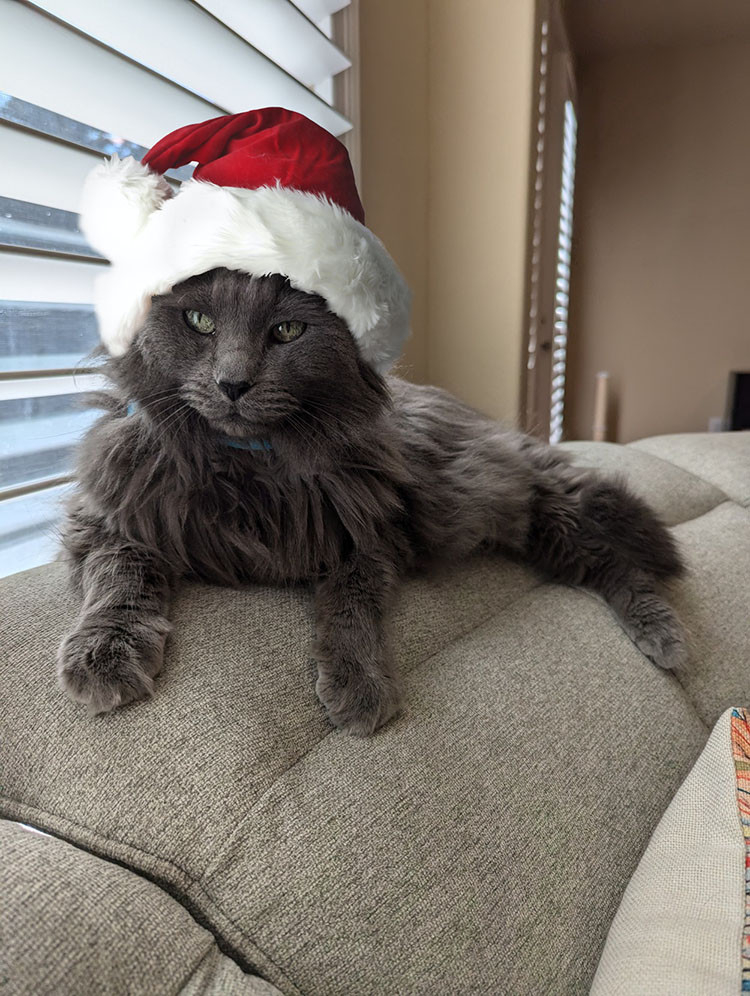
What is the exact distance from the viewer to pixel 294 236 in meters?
0.78

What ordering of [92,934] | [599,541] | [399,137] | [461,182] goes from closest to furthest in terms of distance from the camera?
1. [92,934]
2. [599,541]
3. [399,137]
4. [461,182]

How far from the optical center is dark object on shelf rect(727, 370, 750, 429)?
15.3ft

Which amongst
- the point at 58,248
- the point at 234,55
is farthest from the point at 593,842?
the point at 234,55

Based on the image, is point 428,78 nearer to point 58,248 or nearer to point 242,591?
point 58,248

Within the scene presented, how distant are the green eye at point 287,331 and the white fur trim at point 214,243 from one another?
0.15 ft

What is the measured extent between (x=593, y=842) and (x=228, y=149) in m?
1.00

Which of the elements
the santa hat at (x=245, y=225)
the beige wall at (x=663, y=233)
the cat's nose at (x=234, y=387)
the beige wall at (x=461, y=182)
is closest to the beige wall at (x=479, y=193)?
the beige wall at (x=461, y=182)

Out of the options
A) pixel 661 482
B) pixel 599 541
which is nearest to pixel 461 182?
pixel 661 482

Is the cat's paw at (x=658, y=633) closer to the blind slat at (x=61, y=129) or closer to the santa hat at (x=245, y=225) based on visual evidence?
the santa hat at (x=245, y=225)

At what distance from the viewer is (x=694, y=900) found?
65 cm

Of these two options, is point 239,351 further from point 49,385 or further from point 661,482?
point 661,482

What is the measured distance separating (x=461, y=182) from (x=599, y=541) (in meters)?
1.49

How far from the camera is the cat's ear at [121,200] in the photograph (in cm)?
81

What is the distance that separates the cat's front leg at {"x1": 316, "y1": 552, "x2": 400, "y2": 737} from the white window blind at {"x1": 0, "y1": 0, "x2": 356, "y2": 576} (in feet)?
1.49
